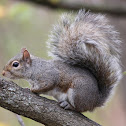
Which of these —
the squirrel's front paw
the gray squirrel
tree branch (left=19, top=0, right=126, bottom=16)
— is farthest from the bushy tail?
tree branch (left=19, top=0, right=126, bottom=16)

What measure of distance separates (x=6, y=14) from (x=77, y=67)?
1.87 m

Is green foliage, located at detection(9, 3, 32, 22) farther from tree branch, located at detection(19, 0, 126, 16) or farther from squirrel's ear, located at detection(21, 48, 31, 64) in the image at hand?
squirrel's ear, located at detection(21, 48, 31, 64)

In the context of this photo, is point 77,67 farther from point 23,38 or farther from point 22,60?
point 23,38

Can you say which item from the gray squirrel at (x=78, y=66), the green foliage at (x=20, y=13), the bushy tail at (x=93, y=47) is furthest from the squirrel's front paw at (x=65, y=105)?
the green foliage at (x=20, y=13)

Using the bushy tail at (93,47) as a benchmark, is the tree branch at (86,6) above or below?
above

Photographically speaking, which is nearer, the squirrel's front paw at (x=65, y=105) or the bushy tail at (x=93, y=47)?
the squirrel's front paw at (x=65, y=105)

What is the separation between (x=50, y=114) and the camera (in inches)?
85.4

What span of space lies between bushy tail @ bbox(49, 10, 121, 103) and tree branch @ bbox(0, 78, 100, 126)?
47 cm

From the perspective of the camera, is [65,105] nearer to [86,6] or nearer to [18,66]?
[18,66]

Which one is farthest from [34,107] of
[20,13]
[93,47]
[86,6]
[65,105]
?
[86,6]

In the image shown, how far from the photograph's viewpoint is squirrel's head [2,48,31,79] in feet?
8.51

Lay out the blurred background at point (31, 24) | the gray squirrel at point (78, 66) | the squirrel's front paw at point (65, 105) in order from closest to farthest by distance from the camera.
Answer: the squirrel's front paw at point (65, 105) → the gray squirrel at point (78, 66) → the blurred background at point (31, 24)

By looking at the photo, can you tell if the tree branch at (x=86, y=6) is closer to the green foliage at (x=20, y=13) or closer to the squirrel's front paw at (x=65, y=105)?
the green foliage at (x=20, y=13)

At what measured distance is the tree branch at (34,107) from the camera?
80.6 inches
